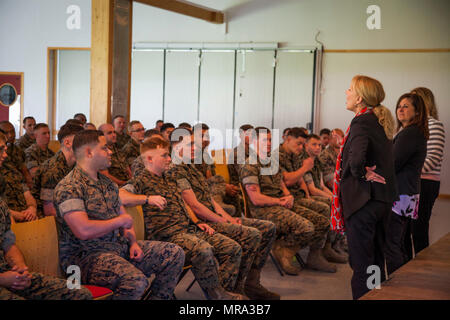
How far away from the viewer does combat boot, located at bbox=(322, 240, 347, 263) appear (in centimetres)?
536

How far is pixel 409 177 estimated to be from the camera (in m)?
3.68

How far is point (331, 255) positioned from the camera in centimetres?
539

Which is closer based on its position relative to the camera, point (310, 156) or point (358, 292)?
point (358, 292)

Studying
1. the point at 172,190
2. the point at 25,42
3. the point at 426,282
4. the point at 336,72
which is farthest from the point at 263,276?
the point at 25,42

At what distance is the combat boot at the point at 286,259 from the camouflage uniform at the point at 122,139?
3.32m

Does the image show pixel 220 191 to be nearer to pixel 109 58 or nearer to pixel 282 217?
pixel 282 217

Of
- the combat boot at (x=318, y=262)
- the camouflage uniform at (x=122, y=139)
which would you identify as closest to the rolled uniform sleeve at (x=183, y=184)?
the combat boot at (x=318, y=262)

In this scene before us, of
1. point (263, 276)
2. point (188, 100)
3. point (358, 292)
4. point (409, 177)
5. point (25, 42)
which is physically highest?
point (25, 42)

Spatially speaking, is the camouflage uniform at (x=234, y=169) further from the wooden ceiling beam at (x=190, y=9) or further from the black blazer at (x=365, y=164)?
the wooden ceiling beam at (x=190, y=9)

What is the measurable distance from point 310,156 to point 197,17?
624 cm

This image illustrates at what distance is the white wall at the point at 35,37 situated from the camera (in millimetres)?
12305

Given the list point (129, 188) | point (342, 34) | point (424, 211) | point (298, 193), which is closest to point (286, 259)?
point (298, 193)

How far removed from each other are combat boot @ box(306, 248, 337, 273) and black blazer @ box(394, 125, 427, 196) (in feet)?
5.03

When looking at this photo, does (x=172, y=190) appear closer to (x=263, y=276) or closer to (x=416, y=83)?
(x=263, y=276)
